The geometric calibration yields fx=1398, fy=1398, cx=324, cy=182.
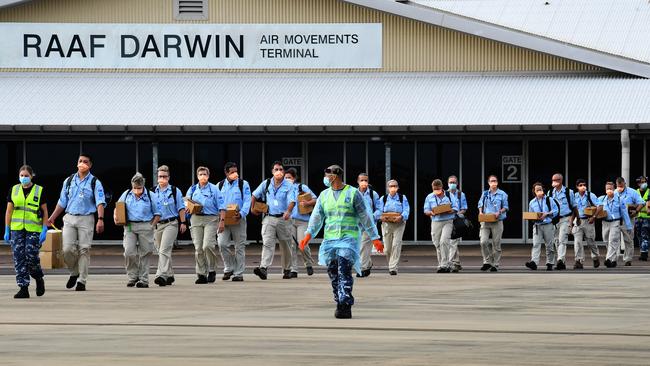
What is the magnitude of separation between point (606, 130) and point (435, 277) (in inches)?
396

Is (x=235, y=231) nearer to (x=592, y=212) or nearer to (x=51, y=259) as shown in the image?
(x=51, y=259)

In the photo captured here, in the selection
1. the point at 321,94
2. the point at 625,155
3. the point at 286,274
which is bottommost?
the point at 286,274

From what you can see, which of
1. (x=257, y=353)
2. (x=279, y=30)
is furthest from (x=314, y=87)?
(x=257, y=353)

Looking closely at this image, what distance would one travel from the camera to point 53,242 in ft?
72.8

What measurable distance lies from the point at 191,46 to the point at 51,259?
16.6 m

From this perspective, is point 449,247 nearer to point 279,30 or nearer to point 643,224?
point 643,224

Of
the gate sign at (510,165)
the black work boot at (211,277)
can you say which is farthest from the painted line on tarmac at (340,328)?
the gate sign at (510,165)

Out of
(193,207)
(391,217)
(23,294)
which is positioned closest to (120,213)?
(193,207)

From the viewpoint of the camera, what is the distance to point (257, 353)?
12.6m

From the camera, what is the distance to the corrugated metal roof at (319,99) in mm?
33406

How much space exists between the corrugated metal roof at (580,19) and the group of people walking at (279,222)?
30.2 feet

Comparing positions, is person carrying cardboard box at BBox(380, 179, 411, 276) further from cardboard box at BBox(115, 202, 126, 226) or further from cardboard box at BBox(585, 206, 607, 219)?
cardboard box at BBox(115, 202, 126, 226)

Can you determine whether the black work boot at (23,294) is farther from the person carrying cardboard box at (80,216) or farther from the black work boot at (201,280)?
the black work boot at (201,280)

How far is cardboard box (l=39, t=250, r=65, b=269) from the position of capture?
21953mm
